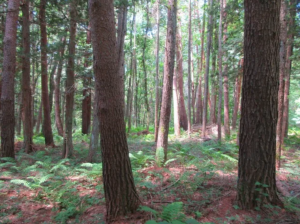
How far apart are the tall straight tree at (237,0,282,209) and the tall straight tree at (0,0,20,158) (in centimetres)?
814

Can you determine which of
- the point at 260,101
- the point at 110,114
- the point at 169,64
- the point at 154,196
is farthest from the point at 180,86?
the point at 110,114

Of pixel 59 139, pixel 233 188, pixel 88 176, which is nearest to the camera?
pixel 233 188

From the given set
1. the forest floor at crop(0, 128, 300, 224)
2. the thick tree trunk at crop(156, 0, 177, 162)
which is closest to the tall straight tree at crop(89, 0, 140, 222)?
the forest floor at crop(0, 128, 300, 224)

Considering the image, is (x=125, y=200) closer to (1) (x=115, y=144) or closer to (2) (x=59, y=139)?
(1) (x=115, y=144)

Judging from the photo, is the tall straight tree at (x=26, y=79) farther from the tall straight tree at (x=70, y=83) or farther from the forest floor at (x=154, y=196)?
the forest floor at (x=154, y=196)

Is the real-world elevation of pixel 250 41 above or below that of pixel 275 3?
below

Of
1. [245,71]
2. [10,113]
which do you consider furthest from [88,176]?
[245,71]

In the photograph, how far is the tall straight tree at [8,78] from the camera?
7.73 meters

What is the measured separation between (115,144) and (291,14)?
909 centimetres

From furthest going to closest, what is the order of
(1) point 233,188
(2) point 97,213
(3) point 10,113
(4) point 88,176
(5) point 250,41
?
1. (3) point 10,113
2. (4) point 88,176
3. (1) point 233,188
4. (2) point 97,213
5. (5) point 250,41

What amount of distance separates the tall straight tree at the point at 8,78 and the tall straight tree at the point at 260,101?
8137 mm

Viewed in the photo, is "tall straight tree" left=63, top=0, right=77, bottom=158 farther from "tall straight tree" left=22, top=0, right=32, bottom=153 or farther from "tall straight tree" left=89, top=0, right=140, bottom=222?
"tall straight tree" left=89, top=0, right=140, bottom=222

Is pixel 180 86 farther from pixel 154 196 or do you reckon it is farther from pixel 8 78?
pixel 154 196

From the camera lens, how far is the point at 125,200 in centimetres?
338
